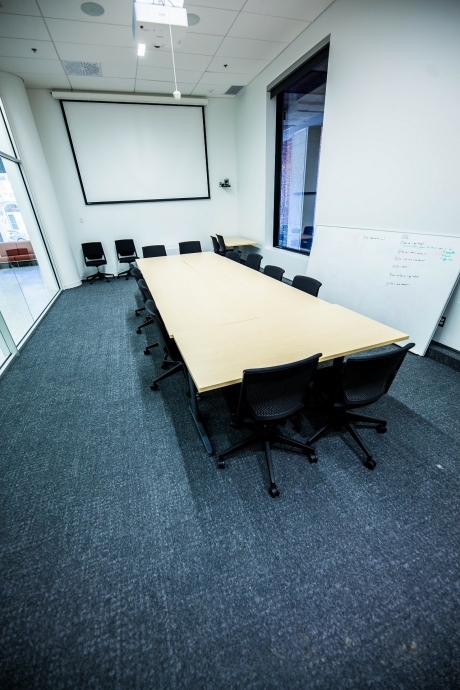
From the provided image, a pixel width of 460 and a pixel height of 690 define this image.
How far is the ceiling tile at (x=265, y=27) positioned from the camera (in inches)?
133

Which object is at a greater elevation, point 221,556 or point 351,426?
point 351,426

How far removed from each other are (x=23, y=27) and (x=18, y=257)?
258 cm

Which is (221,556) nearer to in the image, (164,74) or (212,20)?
(212,20)

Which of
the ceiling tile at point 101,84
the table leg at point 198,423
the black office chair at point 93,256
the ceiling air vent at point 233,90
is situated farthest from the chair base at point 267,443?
the ceiling air vent at point 233,90

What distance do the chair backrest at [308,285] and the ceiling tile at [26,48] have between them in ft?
14.3

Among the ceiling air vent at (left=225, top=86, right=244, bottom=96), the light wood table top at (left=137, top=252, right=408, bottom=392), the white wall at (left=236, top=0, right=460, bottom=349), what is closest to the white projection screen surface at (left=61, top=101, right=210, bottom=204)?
the ceiling air vent at (left=225, top=86, right=244, bottom=96)

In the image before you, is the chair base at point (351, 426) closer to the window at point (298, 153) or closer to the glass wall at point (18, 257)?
the glass wall at point (18, 257)

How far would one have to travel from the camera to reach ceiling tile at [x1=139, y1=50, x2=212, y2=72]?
401 cm

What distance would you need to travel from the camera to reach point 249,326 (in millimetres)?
2143

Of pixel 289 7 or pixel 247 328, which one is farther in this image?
pixel 289 7

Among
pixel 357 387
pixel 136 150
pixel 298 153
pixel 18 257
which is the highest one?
pixel 136 150

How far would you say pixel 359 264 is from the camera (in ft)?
11.2

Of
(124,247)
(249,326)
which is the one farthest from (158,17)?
(124,247)

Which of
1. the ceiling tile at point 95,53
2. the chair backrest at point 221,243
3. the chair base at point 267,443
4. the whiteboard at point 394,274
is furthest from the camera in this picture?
the chair backrest at point 221,243
